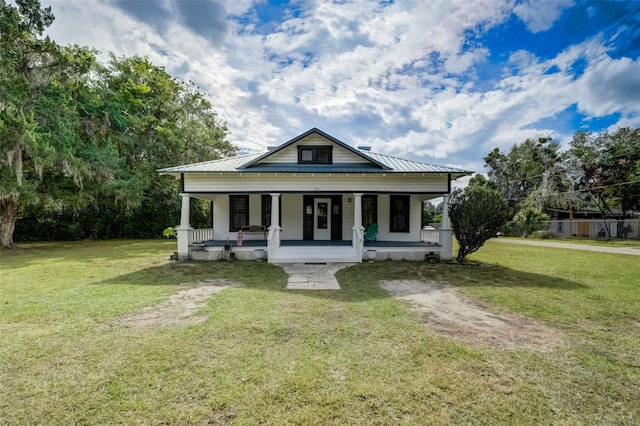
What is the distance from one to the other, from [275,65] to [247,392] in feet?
47.9

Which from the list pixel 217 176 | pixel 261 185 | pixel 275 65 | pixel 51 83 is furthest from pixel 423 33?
pixel 51 83

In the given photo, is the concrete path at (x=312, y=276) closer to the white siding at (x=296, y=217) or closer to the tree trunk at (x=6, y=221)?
the white siding at (x=296, y=217)

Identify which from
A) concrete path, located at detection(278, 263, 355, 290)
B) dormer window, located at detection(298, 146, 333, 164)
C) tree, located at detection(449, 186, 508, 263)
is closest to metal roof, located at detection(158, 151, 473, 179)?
dormer window, located at detection(298, 146, 333, 164)

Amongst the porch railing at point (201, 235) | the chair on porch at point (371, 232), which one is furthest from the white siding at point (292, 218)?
the porch railing at point (201, 235)

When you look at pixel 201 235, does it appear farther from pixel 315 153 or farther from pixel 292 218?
pixel 315 153

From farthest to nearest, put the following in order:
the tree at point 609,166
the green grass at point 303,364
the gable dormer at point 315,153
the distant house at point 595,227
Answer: the tree at point 609,166, the distant house at point 595,227, the gable dormer at point 315,153, the green grass at point 303,364

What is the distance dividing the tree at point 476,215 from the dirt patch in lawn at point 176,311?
27.1 ft

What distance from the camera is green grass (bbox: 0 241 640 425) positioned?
99.4 inches

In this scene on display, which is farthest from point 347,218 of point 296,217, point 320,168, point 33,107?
point 33,107

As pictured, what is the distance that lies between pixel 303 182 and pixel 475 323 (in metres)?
7.98

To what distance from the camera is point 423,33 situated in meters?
11.0

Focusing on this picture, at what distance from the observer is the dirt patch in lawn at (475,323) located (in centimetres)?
402

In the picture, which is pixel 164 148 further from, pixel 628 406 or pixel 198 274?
pixel 628 406

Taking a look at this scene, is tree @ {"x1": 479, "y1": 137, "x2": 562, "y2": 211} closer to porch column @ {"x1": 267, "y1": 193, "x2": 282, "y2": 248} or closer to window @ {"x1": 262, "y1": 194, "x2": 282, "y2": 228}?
window @ {"x1": 262, "y1": 194, "x2": 282, "y2": 228}
